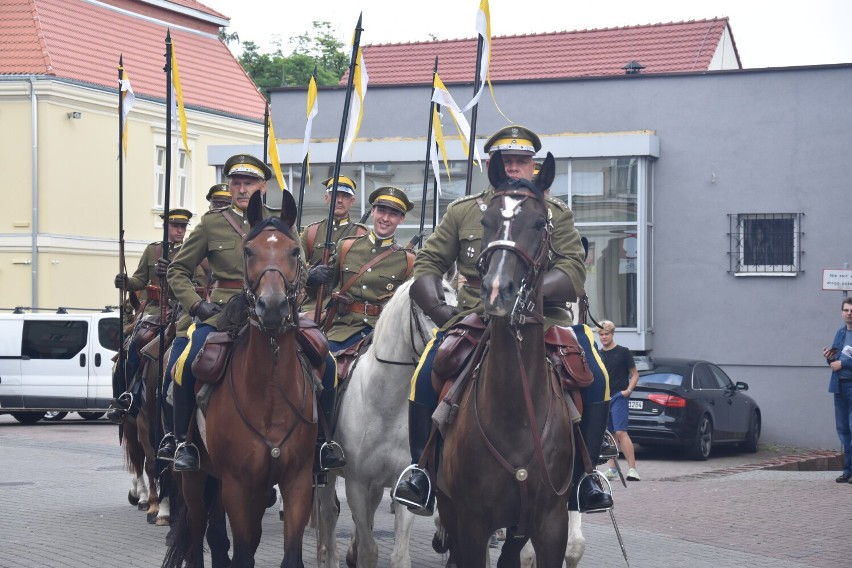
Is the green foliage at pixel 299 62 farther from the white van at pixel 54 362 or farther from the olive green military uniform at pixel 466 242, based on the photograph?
the olive green military uniform at pixel 466 242

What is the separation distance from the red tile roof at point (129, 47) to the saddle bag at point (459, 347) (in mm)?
31306

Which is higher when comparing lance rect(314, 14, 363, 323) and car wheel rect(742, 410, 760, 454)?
lance rect(314, 14, 363, 323)

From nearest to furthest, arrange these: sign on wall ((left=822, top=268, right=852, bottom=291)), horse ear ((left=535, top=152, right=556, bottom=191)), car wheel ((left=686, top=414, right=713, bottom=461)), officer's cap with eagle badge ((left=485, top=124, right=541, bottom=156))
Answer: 1. horse ear ((left=535, top=152, right=556, bottom=191))
2. officer's cap with eagle badge ((left=485, top=124, right=541, bottom=156))
3. sign on wall ((left=822, top=268, right=852, bottom=291))
4. car wheel ((left=686, top=414, right=713, bottom=461))

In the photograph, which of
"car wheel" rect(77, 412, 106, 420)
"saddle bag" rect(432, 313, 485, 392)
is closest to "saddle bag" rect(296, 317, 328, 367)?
"saddle bag" rect(432, 313, 485, 392)

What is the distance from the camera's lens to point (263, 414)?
7586 millimetres

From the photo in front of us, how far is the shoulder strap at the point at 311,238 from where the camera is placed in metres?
11.1

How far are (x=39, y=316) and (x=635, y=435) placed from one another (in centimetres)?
1256

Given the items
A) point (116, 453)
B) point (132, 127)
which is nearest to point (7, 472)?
point (116, 453)

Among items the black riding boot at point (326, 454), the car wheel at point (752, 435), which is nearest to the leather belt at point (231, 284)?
the black riding boot at point (326, 454)

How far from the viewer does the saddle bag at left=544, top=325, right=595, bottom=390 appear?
22.1 feet

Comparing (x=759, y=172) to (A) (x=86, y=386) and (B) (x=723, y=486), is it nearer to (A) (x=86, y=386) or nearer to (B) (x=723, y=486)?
(B) (x=723, y=486)

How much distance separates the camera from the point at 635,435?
19.8 m

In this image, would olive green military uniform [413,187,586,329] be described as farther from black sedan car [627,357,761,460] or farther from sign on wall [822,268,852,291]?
black sedan car [627,357,761,460]

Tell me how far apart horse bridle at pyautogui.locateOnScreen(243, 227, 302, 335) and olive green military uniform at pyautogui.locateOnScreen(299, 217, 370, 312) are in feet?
10.5
